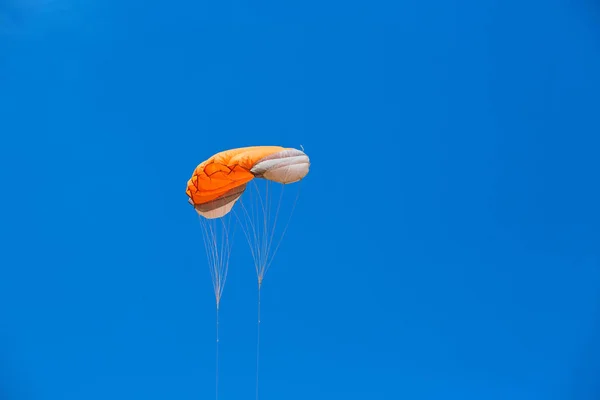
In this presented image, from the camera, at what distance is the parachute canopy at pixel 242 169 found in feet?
26.4

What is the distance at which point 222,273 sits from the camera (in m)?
9.73

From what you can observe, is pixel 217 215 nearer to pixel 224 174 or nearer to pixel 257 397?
pixel 224 174

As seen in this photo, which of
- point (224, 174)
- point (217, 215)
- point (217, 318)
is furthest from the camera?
point (217, 318)

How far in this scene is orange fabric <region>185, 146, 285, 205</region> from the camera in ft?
26.3

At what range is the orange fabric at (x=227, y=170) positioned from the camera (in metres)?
8.02

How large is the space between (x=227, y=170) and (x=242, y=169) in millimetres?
165

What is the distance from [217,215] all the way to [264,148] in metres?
1.16

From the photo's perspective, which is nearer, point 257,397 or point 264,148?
point 264,148

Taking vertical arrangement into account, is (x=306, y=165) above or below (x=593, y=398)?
above

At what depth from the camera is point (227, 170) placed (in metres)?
8.05

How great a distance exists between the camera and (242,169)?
8.05 m

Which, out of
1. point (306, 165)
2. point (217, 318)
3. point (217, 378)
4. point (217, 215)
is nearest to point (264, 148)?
point (306, 165)

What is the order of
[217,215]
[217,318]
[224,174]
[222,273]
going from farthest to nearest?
[217,318] < [222,273] < [217,215] < [224,174]

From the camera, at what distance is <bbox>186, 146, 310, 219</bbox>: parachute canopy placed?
26.4 ft
